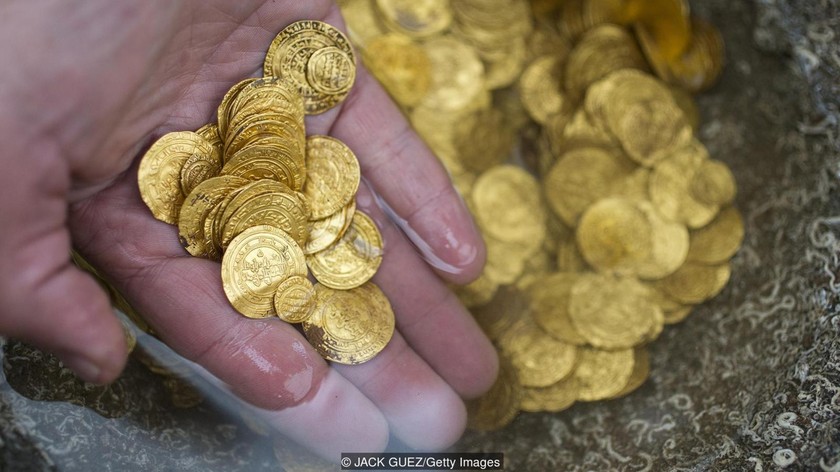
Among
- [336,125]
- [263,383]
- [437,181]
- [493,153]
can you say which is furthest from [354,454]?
[493,153]

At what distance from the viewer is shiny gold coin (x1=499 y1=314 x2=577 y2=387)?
2.44m

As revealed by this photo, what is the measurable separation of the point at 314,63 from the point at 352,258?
2.13 feet

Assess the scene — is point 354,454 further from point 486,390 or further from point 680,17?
point 680,17

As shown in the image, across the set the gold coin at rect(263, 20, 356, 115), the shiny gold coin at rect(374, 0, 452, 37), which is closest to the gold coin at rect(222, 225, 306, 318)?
the gold coin at rect(263, 20, 356, 115)

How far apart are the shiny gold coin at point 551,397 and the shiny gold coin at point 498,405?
0.03 metres

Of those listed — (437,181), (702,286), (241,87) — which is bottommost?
(702,286)

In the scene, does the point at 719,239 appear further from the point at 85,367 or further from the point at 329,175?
the point at 85,367

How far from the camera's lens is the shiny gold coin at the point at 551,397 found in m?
2.41

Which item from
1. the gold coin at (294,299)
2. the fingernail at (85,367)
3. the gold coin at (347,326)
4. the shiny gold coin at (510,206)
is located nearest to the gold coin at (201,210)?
the gold coin at (294,299)

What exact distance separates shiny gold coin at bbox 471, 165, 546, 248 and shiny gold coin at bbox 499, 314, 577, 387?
0.39m

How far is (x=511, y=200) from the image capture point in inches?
112

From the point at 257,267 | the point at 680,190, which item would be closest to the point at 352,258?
the point at 257,267

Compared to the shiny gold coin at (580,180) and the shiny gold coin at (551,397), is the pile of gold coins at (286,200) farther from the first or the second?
the shiny gold coin at (580,180)

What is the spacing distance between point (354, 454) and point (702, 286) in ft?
4.69
